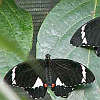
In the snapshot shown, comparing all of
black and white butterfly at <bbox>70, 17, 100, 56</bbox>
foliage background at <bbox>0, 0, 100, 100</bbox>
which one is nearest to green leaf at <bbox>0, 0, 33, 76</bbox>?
foliage background at <bbox>0, 0, 100, 100</bbox>

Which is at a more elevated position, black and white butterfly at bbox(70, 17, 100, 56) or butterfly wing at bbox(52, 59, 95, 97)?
black and white butterfly at bbox(70, 17, 100, 56)

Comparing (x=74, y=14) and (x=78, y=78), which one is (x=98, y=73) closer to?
(x=78, y=78)

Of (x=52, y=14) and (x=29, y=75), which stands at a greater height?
(x=52, y=14)

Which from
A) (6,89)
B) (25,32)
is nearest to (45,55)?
(25,32)

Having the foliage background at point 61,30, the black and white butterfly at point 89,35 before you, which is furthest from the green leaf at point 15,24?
the black and white butterfly at point 89,35

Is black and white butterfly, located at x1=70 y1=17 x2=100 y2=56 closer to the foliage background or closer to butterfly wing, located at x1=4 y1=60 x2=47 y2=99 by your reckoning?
the foliage background

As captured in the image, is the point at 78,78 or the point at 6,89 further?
the point at 78,78
